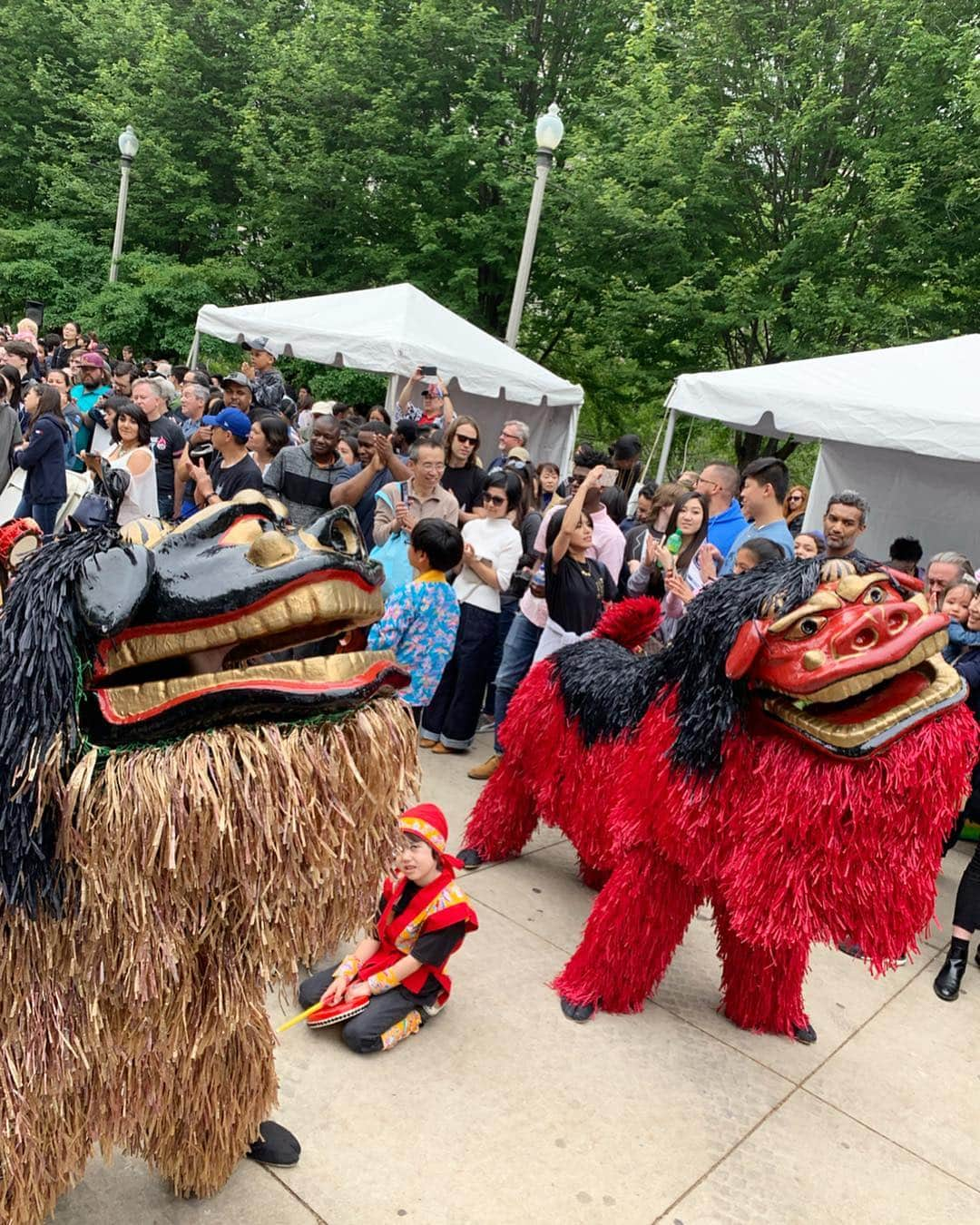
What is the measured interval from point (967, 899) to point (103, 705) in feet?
11.6

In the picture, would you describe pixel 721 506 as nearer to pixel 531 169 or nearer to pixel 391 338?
pixel 391 338

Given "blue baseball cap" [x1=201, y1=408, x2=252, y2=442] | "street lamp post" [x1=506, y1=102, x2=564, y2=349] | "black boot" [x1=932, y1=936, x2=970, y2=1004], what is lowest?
"black boot" [x1=932, y1=936, x2=970, y2=1004]

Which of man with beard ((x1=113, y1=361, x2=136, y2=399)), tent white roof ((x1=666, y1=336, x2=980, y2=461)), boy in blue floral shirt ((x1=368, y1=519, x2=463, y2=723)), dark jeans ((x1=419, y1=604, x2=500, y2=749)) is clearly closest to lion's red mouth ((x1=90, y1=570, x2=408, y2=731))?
boy in blue floral shirt ((x1=368, y1=519, x2=463, y2=723))

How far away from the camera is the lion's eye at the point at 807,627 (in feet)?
7.02

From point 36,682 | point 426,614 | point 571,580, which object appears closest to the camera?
point 36,682

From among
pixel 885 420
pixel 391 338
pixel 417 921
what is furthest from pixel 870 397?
pixel 417 921

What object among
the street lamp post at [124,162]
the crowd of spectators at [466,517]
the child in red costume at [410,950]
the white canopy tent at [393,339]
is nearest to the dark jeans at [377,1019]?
the child in red costume at [410,950]

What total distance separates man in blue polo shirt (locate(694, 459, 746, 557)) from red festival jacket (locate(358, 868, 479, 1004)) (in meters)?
2.45

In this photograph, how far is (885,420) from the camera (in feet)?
18.7

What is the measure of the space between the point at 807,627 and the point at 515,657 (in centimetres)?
284

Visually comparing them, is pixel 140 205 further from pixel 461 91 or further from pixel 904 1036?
pixel 904 1036

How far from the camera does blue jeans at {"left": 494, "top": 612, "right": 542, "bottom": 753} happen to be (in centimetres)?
488

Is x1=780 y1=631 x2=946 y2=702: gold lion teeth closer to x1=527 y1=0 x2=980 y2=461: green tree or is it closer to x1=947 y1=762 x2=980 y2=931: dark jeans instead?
x1=947 y1=762 x2=980 y2=931: dark jeans

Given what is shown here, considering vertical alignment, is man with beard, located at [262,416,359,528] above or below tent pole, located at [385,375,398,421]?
below
